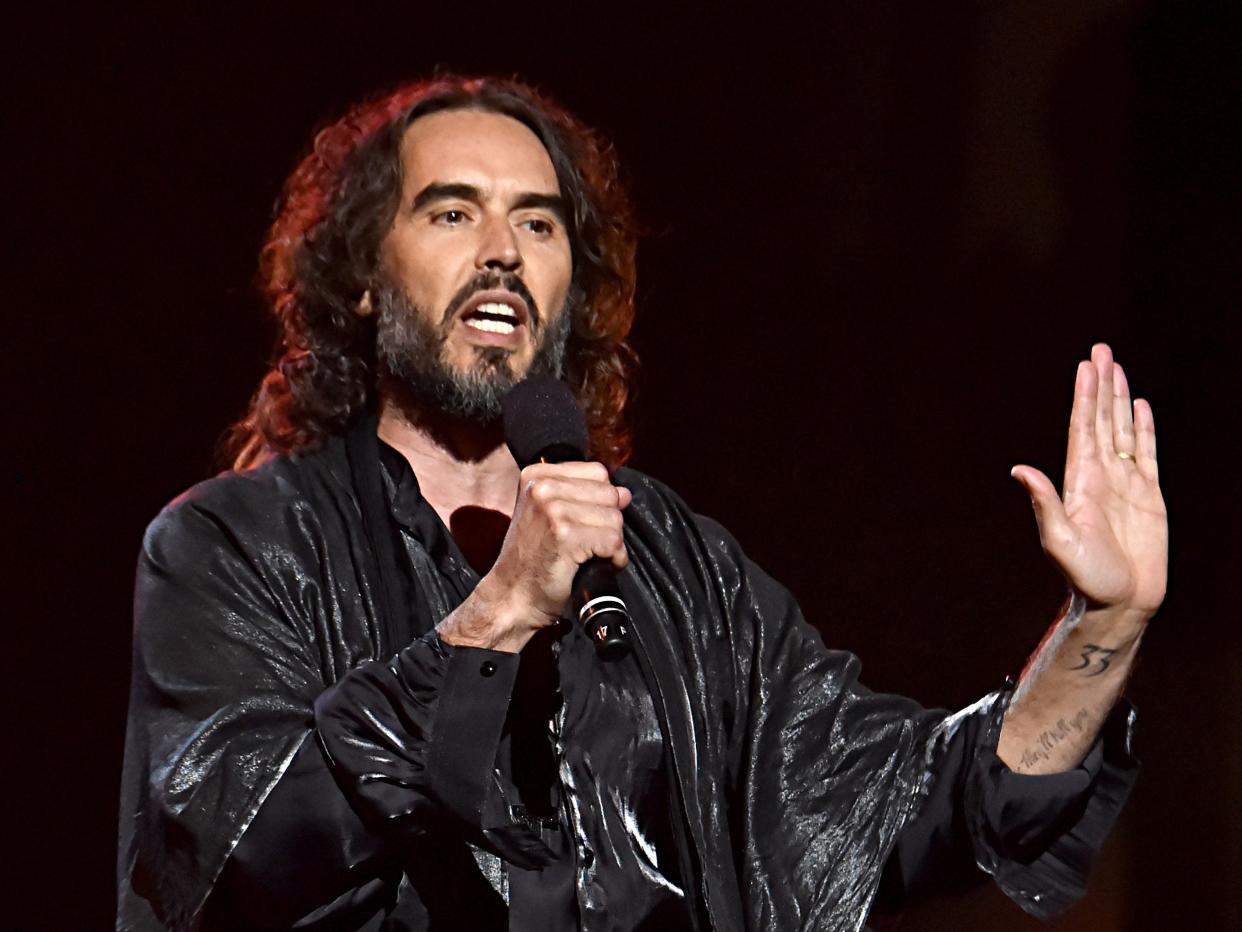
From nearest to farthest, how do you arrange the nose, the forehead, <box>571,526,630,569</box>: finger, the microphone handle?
the microphone handle → <box>571,526,630,569</box>: finger → the nose → the forehead

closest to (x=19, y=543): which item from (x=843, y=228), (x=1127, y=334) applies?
(x=843, y=228)

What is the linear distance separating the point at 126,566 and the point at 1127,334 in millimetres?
1960

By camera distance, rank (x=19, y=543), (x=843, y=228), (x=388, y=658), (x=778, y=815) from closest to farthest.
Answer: (x=388, y=658) < (x=778, y=815) < (x=19, y=543) < (x=843, y=228)

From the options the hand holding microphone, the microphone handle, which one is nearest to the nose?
the hand holding microphone

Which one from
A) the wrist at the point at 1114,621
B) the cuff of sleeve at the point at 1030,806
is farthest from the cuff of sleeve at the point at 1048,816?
the wrist at the point at 1114,621

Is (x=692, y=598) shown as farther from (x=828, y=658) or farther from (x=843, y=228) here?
(x=843, y=228)

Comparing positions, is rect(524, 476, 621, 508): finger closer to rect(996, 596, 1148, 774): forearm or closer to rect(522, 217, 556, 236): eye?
rect(996, 596, 1148, 774): forearm

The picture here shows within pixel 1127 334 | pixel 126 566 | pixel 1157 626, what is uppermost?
pixel 1127 334

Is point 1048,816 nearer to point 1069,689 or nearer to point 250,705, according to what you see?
point 1069,689

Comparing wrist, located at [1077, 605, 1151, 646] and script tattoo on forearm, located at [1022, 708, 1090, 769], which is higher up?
wrist, located at [1077, 605, 1151, 646]

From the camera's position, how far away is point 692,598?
2.22 m

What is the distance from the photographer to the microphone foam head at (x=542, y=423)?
5.89 ft

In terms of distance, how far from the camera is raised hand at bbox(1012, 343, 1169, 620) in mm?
1896

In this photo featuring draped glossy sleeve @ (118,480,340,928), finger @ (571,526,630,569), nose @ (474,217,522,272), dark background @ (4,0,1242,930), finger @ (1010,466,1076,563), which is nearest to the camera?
finger @ (571,526,630,569)
